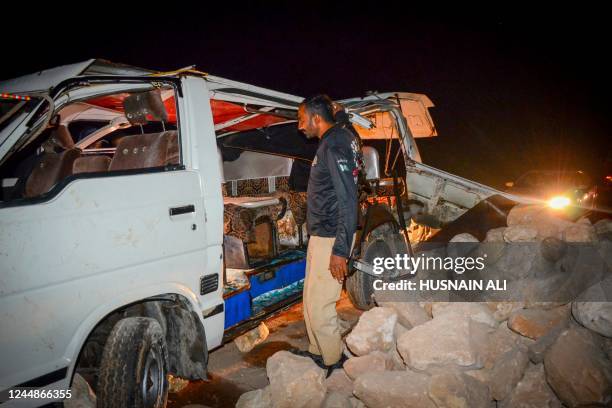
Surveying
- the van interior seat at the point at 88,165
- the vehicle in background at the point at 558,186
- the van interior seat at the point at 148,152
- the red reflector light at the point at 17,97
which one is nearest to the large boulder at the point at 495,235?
the van interior seat at the point at 148,152

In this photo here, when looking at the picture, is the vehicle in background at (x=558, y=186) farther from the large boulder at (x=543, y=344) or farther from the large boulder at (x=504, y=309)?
the large boulder at (x=543, y=344)

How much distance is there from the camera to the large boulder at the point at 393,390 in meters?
2.43

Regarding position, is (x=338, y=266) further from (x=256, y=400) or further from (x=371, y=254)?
(x=371, y=254)

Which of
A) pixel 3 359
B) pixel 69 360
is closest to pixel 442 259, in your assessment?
pixel 69 360

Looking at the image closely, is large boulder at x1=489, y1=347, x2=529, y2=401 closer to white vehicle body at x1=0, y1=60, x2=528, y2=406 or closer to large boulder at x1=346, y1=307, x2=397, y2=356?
large boulder at x1=346, y1=307, x2=397, y2=356

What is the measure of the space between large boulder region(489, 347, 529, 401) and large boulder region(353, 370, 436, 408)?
483mm

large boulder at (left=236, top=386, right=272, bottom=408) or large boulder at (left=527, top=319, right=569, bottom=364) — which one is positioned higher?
large boulder at (left=527, top=319, right=569, bottom=364)

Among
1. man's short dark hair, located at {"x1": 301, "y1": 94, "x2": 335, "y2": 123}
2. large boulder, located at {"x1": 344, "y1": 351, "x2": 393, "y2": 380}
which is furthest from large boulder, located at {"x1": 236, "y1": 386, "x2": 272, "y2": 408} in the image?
man's short dark hair, located at {"x1": 301, "y1": 94, "x2": 335, "y2": 123}

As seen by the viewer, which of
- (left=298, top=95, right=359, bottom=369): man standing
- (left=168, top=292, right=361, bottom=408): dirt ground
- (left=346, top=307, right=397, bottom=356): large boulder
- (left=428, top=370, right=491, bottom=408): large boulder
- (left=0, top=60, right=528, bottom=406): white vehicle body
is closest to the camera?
(left=0, top=60, right=528, bottom=406): white vehicle body

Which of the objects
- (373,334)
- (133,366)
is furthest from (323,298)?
(133,366)

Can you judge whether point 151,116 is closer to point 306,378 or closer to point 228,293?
point 228,293

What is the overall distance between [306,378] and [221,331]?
73 centimetres

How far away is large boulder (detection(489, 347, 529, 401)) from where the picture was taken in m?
2.52

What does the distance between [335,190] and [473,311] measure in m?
1.49
